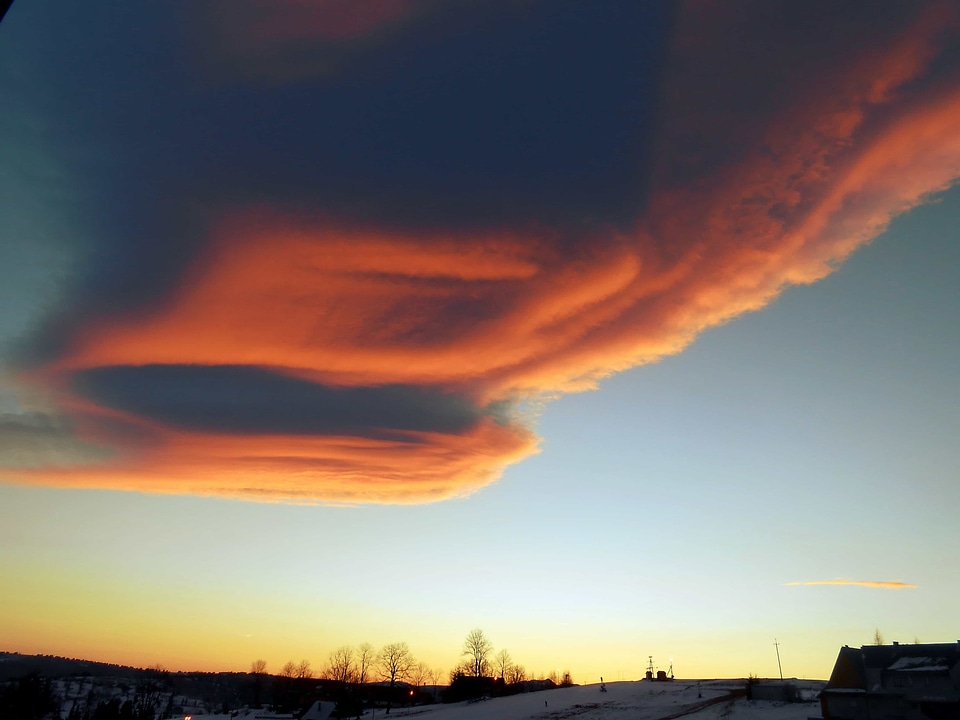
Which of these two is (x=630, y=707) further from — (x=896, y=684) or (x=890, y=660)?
(x=896, y=684)

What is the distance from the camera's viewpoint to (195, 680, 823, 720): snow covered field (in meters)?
75.6

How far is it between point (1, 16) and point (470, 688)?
6718 inches

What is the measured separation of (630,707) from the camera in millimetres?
91438

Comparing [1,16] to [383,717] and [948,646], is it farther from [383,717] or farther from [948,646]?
[383,717]

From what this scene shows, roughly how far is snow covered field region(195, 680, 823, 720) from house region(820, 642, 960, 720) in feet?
14.3

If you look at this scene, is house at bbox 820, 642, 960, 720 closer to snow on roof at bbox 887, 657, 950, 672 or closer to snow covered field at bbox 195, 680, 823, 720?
snow on roof at bbox 887, 657, 950, 672

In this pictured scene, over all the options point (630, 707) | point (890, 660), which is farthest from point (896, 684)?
point (630, 707)

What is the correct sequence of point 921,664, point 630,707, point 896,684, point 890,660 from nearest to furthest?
1. point 921,664
2. point 896,684
3. point 890,660
4. point 630,707

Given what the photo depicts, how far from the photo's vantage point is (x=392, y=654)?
197250 millimetres

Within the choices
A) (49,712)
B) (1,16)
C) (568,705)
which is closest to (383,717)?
(568,705)

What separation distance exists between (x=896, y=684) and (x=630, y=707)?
3693 centimetres

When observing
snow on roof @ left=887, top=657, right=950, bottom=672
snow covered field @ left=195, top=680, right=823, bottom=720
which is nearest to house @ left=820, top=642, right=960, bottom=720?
snow on roof @ left=887, top=657, right=950, bottom=672

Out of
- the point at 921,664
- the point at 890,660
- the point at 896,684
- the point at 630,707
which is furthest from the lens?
the point at 630,707

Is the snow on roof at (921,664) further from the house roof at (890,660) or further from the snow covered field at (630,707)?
the snow covered field at (630,707)
